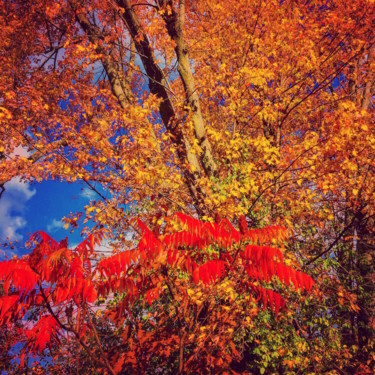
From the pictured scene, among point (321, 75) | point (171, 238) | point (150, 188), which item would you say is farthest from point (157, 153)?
point (321, 75)

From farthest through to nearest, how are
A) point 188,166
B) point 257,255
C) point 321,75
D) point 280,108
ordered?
point 321,75, point 280,108, point 188,166, point 257,255

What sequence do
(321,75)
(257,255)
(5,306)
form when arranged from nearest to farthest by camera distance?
1. (5,306)
2. (257,255)
3. (321,75)

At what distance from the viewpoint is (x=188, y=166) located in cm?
734

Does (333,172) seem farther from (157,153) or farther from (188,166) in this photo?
(157,153)

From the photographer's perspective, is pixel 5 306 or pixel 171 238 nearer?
pixel 5 306

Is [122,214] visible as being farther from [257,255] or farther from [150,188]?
[257,255]

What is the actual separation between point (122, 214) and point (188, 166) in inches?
111

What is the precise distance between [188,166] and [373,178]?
7035 mm

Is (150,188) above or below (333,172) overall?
above

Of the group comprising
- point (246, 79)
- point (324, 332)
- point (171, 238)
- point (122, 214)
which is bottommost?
point (324, 332)

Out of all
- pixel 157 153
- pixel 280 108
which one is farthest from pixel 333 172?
pixel 157 153

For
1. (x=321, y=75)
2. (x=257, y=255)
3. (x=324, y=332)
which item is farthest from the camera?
(x=321, y=75)

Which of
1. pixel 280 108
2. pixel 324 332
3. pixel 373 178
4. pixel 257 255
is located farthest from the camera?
pixel 280 108

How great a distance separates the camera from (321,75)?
45.7 ft
